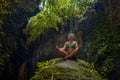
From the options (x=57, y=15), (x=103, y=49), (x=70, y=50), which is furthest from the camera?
(x=57, y=15)

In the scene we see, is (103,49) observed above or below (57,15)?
below

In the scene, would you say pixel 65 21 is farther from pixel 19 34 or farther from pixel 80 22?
pixel 19 34

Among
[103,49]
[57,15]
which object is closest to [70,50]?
[103,49]

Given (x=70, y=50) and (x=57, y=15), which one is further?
(x=57, y=15)

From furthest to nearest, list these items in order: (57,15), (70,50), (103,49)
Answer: (57,15) < (103,49) < (70,50)

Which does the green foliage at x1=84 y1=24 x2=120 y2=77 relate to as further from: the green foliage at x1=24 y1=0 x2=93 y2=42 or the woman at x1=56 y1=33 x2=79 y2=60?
the green foliage at x1=24 y1=0 x2=93 y2=42

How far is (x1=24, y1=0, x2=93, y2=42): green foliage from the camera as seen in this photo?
41.0 ft

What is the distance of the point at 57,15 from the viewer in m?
12.9

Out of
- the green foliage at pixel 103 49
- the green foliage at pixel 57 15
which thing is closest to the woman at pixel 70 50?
the green foliage at pixel 103 49

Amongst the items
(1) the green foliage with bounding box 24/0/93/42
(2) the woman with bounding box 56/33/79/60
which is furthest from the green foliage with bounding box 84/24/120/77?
(1) the green foliage with bounding box 24/0/93/42

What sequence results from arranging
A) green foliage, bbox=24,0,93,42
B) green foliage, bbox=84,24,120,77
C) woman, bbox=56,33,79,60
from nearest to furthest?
woman, bbox=56,33,79,60 < green foliage, bbox=84,24,120,77 < green foliage, bbox=24,0,93,42

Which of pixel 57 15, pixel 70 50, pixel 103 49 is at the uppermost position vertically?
pixel 57 15

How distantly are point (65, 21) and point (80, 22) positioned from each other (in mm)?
1189

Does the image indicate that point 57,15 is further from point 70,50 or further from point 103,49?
point 70,50
